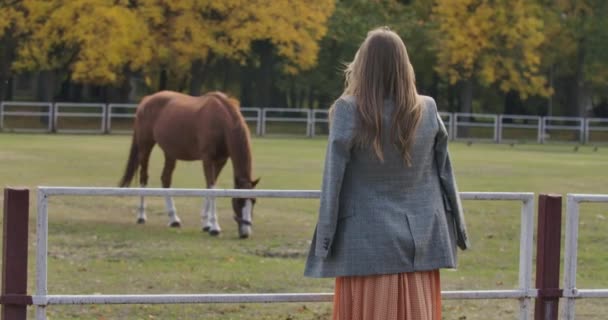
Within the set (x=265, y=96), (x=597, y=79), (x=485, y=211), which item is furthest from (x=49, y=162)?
(x=597, y=79)

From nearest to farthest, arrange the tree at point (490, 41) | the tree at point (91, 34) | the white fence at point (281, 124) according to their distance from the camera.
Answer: the white fence at point (281, 124) → the tree at point (91, 34) → the tree at point (490, 41)

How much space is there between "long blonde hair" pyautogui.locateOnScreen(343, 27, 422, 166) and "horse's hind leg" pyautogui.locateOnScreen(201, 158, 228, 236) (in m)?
8.89

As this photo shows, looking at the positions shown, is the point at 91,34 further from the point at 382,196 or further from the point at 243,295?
the point at 382,196

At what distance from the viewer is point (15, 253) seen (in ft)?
19.3

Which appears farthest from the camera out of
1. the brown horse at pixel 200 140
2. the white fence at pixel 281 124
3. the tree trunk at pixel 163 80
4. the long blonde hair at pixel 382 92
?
the tree trunk at pixel 163 80

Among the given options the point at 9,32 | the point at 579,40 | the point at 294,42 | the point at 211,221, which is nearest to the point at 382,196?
the point at 211,221

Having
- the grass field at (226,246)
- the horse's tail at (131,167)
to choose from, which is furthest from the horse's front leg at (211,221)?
the horse's tail at (131,167)

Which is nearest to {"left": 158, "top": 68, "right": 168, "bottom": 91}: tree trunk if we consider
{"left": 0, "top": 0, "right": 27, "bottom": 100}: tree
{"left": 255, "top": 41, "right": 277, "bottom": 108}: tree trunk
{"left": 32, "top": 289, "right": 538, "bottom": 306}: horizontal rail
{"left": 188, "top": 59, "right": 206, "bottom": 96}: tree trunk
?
{"left": 188, "top": 59, "right": 206, "bottom": 96}: tree trunk

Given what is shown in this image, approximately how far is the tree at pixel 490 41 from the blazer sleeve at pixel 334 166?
1712 inches

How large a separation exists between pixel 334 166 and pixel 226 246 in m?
8.12

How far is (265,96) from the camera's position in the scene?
53.5 metres

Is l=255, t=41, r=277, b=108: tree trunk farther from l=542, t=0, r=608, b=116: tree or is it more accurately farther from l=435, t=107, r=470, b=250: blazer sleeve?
l=435, t=107, r=470, b=250: blazer sleeve

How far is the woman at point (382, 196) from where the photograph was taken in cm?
525

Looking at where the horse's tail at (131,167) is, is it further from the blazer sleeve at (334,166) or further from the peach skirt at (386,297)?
the blazer sleeve at (334,166)
